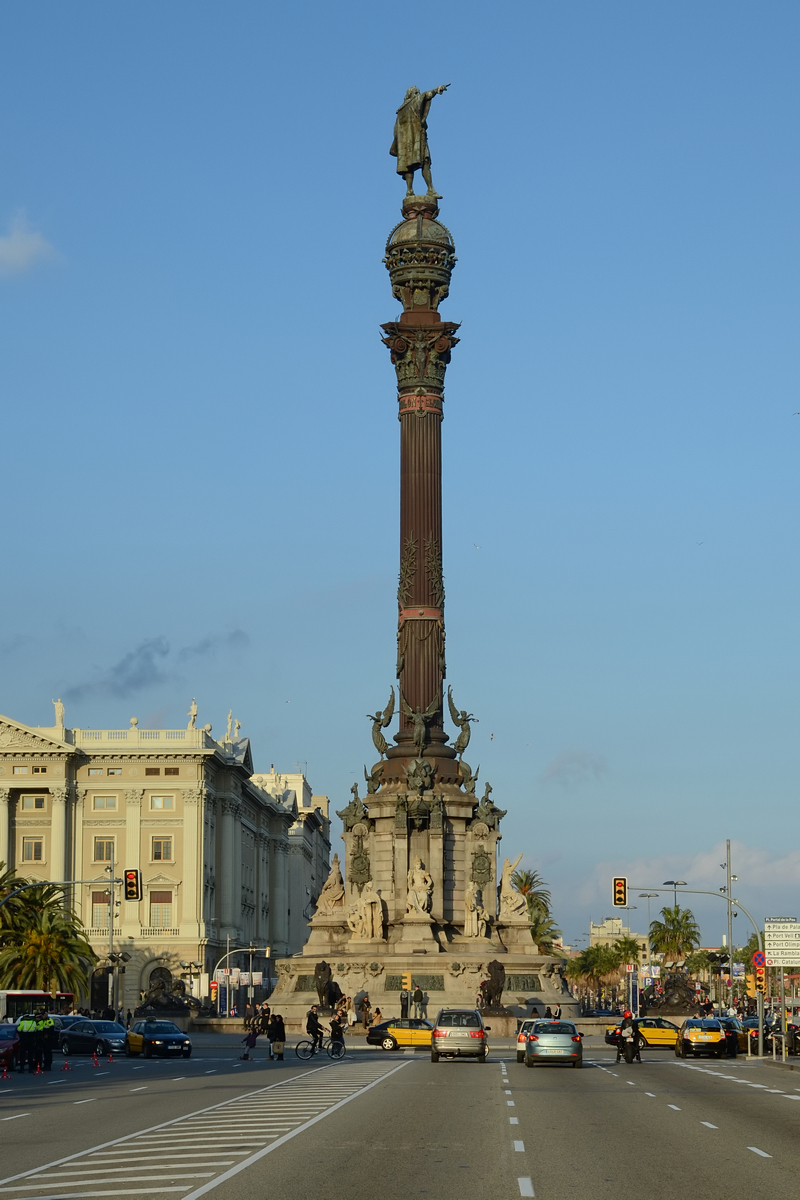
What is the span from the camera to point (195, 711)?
134 metres

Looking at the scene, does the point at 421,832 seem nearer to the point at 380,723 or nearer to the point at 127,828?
the point at 380,723

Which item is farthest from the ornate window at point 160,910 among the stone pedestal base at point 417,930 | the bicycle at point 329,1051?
the bicycle at point 329,1051

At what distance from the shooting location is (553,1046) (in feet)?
164

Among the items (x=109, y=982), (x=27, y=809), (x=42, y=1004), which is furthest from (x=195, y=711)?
(x=42, y=1004)

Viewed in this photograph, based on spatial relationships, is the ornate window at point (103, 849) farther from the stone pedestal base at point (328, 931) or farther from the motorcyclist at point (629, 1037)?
the motorcyclist at point (629, 1037)

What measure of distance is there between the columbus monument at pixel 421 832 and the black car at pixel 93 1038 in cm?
1030

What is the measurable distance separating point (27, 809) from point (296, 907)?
233ft

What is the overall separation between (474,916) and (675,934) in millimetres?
78132

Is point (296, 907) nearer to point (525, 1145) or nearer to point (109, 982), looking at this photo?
point (109, 982)

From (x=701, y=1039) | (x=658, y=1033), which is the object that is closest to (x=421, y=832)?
(x=658, y=1033)

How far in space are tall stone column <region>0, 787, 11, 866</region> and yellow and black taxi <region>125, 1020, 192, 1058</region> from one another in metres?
67.3

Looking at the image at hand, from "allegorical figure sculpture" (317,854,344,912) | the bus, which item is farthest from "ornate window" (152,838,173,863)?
"allegorical figure sculpture" (317,854,344,912)

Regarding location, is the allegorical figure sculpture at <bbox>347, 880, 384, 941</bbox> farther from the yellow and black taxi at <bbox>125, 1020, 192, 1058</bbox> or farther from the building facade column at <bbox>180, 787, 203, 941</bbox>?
the building facade column at <bbox>180, 787, 203, 941</bbox>

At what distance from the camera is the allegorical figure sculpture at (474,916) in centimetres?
7744
